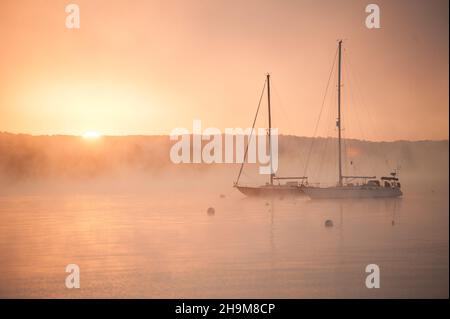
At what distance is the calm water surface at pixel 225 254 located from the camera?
689 inches

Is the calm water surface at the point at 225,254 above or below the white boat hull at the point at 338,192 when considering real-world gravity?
below

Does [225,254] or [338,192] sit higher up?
[338,192]

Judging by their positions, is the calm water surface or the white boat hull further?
the white boat hull

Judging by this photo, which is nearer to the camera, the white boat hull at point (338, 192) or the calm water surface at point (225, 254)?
the calm water surface at point (225, 254)

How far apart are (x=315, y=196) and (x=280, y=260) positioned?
31296 mm

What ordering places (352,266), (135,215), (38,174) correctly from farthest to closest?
(38,174)
(135,215)
(352,266)

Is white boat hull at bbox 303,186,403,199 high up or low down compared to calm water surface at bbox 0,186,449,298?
up

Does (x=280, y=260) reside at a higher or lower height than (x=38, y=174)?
lower

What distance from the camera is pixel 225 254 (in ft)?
74.8

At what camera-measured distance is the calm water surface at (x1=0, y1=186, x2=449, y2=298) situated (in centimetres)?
1750

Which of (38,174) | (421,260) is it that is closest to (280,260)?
(421,260)

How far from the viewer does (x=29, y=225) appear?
32.0 metres

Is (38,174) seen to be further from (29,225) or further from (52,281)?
(52,281)

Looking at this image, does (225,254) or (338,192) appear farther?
(338,192)
